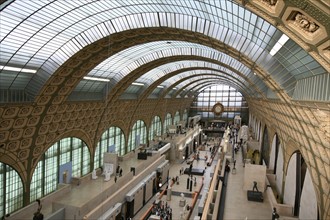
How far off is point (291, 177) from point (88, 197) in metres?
15.2

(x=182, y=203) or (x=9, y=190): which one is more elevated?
(x=9, y=190)

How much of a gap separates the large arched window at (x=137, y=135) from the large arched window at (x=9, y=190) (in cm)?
2215

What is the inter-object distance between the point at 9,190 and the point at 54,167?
18.0 feet

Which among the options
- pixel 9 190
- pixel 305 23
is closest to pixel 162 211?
pixel 9 190

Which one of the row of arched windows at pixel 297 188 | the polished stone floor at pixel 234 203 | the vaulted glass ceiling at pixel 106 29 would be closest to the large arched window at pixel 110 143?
the polished stone floor at pixel 234 203

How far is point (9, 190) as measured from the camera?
2136 centimetres

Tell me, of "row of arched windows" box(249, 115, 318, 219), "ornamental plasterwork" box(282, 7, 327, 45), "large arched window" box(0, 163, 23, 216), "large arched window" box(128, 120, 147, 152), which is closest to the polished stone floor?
"row of arched windows" box(249, 115, 318, 219)

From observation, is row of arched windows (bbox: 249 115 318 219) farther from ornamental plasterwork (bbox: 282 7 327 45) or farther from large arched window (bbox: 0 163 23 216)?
large arched window (bbox: 0 163 23 216)

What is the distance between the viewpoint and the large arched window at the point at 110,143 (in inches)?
1368

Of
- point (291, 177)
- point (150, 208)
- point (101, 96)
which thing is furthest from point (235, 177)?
point (101, 96)

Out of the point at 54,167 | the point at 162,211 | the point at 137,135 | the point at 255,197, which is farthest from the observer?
the point at 137,135

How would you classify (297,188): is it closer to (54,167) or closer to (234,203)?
(234,203)

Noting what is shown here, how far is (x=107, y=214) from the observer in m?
20.7

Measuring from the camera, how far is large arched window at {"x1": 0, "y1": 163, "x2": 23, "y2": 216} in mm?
20812
